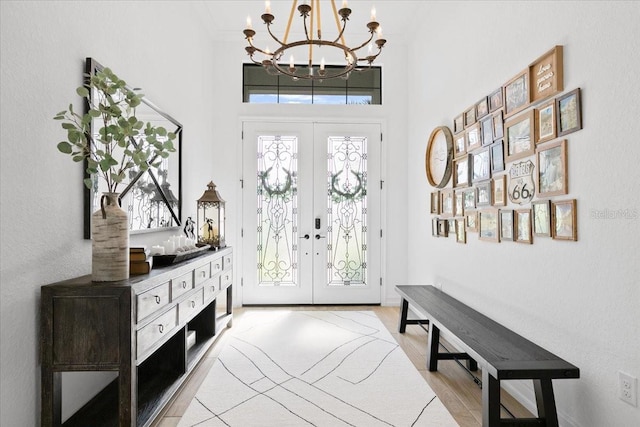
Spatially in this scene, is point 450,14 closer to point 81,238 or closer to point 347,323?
point 347,323

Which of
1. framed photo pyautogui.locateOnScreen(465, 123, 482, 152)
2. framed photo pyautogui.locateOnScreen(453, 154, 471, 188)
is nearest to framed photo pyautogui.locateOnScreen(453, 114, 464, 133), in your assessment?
framed photo pyautogui.locateOnScreen(465, 123, 482, 152)

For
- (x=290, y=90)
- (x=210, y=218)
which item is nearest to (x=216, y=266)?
(x=210, y=218)

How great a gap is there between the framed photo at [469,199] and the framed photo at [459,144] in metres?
0.34

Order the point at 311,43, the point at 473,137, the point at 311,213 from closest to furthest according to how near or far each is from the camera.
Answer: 1. the point at 311,43
2. the point at 473,137
3. the point at 311,213

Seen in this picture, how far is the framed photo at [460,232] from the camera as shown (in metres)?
3.14

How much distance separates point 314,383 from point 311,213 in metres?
2.44

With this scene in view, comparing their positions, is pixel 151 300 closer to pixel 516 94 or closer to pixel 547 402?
pixel 547 402

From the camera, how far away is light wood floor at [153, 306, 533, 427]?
7.11 feet

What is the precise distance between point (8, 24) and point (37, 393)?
65.0 inches

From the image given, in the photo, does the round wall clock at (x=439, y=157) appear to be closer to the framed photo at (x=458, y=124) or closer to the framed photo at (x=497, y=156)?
the framed photo at (x=458, y=124)

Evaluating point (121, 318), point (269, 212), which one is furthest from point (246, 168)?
point (121, 318)

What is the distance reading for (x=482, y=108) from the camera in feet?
9.25

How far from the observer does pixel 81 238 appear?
6.90ft

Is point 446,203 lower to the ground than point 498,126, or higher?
lower
